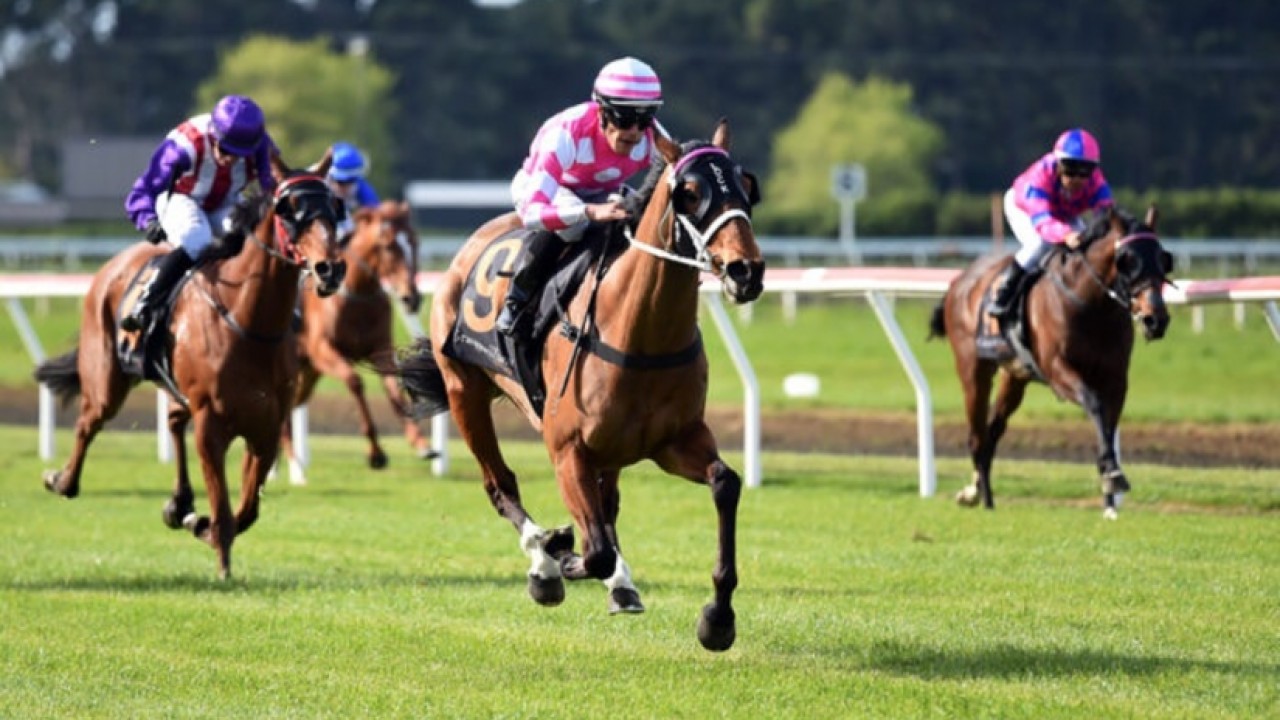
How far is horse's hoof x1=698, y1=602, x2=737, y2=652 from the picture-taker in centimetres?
692

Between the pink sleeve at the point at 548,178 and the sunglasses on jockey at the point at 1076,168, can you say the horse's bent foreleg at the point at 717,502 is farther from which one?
the sunglasses on jockey at the point at 1076,168

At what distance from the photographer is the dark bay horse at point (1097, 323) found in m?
11.2

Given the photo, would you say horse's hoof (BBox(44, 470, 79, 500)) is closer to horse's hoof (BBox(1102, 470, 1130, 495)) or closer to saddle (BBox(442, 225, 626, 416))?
saddle (BBox(442, 225, 626, 416))

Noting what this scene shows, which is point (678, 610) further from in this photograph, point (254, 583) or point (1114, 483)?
point (1114, 483)

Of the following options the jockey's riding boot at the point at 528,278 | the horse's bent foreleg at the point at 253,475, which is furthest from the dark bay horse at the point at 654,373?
the horse's bent foreleg at the point at 253,475

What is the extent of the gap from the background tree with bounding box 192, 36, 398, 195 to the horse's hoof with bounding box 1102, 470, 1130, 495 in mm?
→ 51931

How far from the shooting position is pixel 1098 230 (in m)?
11.8

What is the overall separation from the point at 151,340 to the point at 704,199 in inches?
164

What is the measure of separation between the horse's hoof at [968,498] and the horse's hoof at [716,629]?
521 cm

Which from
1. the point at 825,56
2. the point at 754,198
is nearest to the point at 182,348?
the point at 754,198

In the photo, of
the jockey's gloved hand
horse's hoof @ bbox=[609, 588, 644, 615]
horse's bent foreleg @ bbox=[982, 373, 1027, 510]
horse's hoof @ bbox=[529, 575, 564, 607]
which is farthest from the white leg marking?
horse's bent foreleg @ bbox=[982, 373, 1027, 510]

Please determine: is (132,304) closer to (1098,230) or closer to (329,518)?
(329,518)

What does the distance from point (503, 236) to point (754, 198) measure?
1.87 metres

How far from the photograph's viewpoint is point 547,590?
24.9 ft
